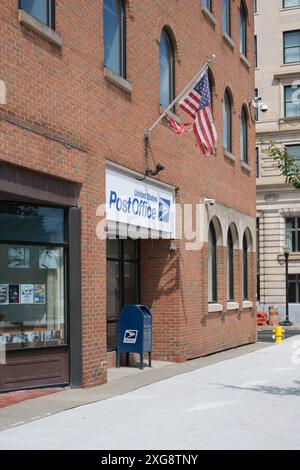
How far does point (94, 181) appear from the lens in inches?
494

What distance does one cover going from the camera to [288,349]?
20.9 meters

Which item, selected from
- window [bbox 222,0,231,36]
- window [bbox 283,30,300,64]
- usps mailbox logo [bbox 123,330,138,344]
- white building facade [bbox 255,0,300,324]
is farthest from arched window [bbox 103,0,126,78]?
window [bbox 283,30,300,64]

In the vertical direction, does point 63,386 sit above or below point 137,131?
below

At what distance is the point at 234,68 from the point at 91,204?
11348 millimetres

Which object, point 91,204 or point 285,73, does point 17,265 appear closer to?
point 91,204

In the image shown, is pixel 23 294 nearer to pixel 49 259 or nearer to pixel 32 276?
pixel 32 276

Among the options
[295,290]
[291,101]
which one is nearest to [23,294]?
[295,290]

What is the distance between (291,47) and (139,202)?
115 ft

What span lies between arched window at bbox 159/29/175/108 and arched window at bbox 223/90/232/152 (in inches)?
188

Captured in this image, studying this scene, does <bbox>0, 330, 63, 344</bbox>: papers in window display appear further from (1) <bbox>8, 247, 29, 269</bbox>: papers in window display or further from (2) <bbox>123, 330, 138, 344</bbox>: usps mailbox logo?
(2) <bbox>123, 330, 138, 344</bbox>: usps mailbox logo

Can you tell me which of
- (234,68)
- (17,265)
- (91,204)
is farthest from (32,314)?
(234,68)

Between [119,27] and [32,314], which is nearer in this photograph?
[32,314]

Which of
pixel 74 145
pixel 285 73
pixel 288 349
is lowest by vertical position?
pixel 288 349

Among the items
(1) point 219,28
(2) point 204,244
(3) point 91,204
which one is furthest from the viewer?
Answer: (1) point 219,28
